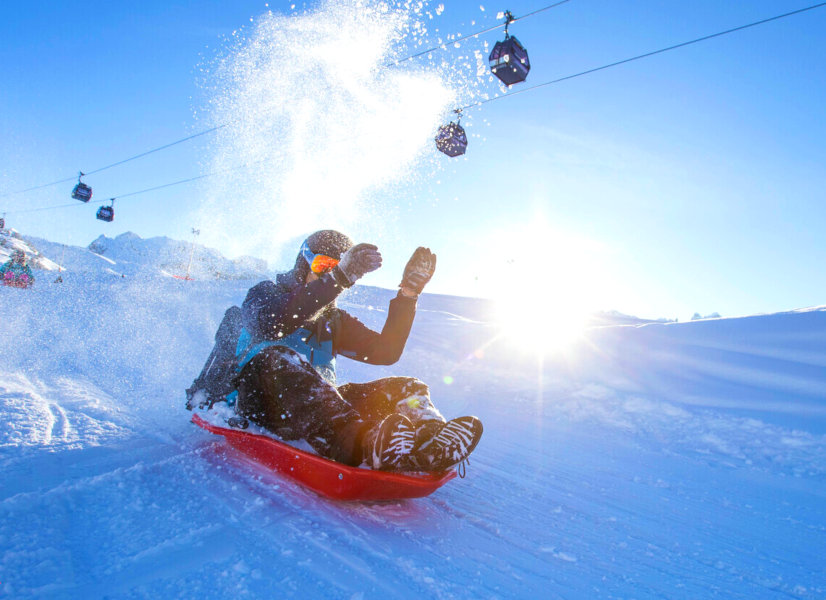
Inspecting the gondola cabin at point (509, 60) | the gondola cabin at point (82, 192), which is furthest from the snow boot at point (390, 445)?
the gondola cabin at point (82, 192)

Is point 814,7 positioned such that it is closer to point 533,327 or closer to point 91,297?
point 533,327

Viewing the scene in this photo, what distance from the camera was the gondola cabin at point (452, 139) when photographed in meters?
6.86

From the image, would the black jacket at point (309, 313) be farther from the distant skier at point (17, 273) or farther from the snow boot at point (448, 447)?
the distant skier at point (17, 273)

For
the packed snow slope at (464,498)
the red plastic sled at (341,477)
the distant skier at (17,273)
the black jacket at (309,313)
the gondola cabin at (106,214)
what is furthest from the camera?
the gondola cabin at (106,214)

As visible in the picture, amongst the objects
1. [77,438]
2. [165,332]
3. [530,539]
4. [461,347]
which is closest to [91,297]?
[165,332]

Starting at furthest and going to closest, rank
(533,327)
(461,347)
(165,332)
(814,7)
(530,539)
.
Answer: (533,327) → (461,347) → (165,332) → (814,7) → (530,539)

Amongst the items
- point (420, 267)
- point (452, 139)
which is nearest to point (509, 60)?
point (452, 139)

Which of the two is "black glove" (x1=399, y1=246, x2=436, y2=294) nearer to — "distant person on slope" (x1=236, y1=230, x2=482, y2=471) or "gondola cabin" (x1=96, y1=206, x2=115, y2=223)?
"distant person on slope" (x1=236, y1=230, x2=482, y2=471)

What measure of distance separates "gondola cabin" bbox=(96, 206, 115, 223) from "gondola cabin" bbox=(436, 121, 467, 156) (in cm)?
1656

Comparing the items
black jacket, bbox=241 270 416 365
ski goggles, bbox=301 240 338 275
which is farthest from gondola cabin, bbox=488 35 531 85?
ski goggles, bbox=301 240 338 275

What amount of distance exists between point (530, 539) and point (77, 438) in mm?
2311

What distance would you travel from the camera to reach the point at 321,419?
1999 millimetres

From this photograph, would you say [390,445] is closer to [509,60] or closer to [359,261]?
[359,261]

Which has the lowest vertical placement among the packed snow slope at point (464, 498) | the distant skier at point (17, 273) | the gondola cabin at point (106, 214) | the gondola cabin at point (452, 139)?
the distant skier at point (17, 273)
